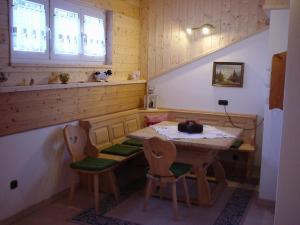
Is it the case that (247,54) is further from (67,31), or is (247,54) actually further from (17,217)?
(17,217)

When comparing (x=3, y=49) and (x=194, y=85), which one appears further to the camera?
(x=194, y=85)

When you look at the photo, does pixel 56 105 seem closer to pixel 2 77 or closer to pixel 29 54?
pixel 29 54

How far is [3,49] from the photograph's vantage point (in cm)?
330

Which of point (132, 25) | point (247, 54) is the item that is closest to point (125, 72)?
point (132, 25)

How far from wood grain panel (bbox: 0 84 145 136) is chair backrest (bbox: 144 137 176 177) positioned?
3.64 feet

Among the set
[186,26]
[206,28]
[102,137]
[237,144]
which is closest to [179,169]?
[102,137]

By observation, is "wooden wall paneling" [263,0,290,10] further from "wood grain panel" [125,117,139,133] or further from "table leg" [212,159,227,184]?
"wood grain panel" [125,117,139,133]

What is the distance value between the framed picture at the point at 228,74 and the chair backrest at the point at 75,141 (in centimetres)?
225

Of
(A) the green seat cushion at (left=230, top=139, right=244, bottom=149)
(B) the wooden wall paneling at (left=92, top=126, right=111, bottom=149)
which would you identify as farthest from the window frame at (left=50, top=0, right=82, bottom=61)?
(A) the green seat cushion at (left=230, top=139, right=244, bottom=149)

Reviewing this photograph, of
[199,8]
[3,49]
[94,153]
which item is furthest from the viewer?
[199,8]

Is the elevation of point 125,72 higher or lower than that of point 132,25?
lower

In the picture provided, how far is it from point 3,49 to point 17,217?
1.62 meters

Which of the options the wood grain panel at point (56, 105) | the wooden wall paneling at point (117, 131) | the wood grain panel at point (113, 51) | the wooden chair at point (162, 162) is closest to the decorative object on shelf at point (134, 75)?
the wood grain panel at point (113, 51)

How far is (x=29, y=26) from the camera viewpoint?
3.66 m
